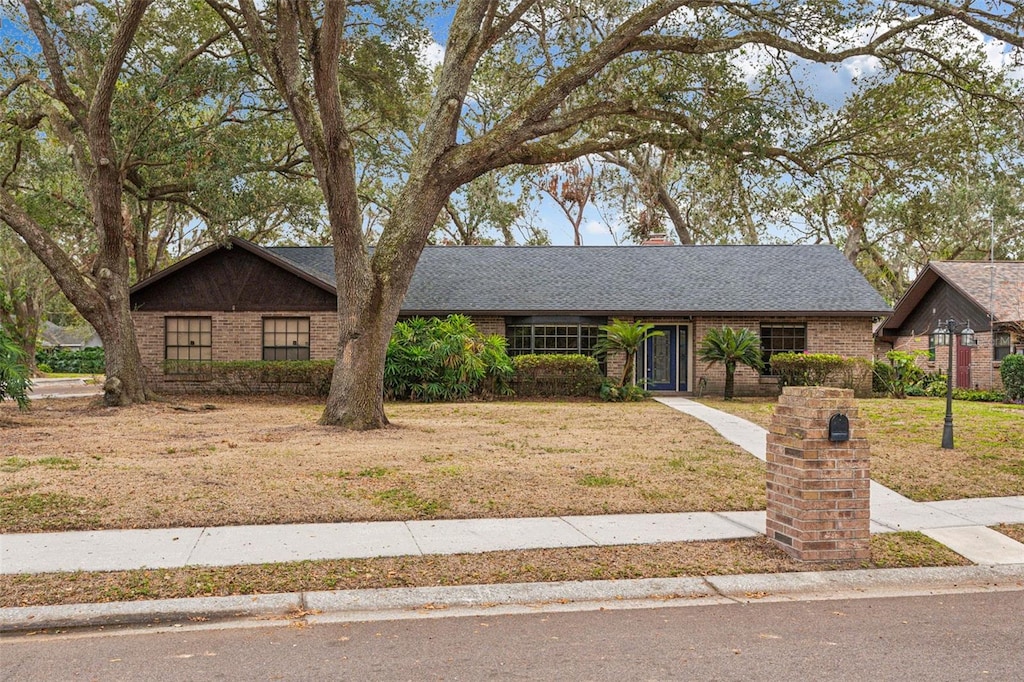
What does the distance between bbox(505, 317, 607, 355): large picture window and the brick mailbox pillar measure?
17613 mm

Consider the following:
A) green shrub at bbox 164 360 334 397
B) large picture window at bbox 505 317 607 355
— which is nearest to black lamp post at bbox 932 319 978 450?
large picture window at bbox 505 317 607 355

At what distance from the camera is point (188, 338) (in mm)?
23719

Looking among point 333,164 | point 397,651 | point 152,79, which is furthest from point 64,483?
point 152,79

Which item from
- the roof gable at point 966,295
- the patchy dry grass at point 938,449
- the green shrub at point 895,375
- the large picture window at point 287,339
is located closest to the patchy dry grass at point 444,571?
the patchy dry grass at point 938,449

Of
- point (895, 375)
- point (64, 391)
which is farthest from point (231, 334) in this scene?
point (895, 375)

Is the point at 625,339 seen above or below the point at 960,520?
above

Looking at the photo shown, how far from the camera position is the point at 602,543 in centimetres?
712

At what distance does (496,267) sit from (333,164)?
41.9 feet

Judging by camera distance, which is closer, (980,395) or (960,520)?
(960,520)

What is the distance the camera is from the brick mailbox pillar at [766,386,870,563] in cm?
651

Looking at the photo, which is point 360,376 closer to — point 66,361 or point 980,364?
point 980,364

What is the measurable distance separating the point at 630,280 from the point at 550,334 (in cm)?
328

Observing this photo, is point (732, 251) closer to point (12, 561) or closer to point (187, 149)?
point (187, 149)

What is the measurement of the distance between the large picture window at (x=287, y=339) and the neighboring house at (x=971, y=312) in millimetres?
17362
